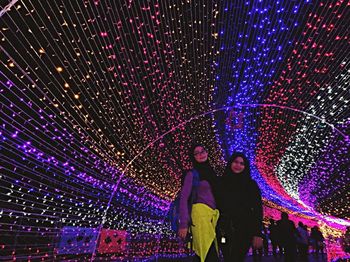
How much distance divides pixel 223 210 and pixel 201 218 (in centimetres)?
37

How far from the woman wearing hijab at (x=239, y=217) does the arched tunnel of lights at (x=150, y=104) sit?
95.3 inches

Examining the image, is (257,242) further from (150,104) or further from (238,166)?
(150,104)

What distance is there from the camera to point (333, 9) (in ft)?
19.7

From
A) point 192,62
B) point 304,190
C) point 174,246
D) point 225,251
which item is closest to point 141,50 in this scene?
point 192,62

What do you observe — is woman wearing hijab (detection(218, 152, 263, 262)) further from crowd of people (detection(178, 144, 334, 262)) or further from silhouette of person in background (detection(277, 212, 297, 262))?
silhouette of person in background (detection(277, 212, 297, 262))

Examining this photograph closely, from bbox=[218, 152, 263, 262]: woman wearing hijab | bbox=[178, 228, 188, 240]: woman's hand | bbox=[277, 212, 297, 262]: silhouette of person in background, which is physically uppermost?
bbox=[277, 212, 297, 262]: silhouette of person in background

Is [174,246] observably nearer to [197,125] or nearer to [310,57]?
[197,125]

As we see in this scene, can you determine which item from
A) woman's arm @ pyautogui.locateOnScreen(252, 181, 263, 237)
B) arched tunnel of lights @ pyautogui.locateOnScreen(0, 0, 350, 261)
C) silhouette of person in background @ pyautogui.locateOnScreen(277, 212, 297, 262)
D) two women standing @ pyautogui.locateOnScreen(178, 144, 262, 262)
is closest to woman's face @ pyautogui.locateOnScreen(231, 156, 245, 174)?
two women standing @ pyautogui.locateOnScreen(178, 144, 262, 262)

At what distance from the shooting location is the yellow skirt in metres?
3.15

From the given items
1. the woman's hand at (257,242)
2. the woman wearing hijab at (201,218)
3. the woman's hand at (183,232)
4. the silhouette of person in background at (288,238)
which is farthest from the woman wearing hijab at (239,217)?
the silhouette of person in background at (288,238)

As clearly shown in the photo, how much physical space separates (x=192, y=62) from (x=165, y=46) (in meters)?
1.16

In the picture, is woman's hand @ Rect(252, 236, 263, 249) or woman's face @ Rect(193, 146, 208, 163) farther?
woman's face @ Rect(193, 146, 208, 163)

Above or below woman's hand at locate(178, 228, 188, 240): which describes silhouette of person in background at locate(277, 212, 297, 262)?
above

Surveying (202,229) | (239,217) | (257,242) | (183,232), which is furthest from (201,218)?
(257,242)
